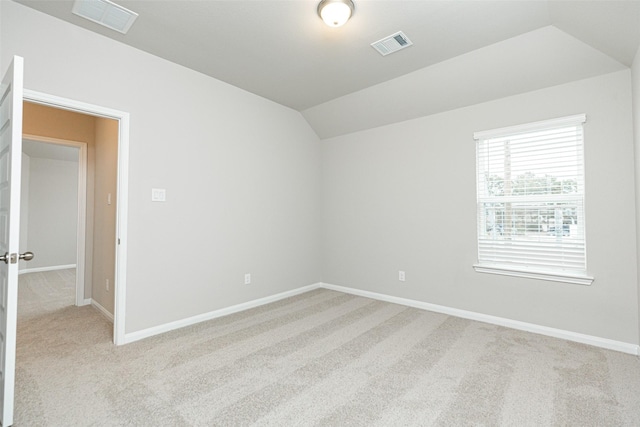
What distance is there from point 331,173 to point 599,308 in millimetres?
3479

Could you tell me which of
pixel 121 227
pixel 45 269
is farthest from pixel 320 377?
pixel 45 269

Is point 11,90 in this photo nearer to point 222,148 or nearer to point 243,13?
point 243,13

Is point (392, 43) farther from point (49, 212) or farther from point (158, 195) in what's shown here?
point (49, 212)

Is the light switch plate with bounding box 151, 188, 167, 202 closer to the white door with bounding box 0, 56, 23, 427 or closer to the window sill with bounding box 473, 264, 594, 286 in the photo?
the white door with bounding box 0, 56, 23, 427

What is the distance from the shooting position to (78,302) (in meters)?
3.97

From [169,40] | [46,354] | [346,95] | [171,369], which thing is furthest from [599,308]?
[46,354]

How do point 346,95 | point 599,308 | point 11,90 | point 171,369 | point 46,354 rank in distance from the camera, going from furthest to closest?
point 346,95 < point 599,308 < point 46,354 < point 171,369 < point 11,90

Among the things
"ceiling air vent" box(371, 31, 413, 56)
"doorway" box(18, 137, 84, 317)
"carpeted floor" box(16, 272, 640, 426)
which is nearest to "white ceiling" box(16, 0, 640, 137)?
"ceiling air vent" box(371, 31, 413, 56)

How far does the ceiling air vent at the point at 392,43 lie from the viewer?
2635mm

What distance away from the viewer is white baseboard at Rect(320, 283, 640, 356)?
8.61 feet

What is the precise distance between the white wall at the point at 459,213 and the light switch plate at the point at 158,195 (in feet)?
8.17

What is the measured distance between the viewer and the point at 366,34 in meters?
2.61

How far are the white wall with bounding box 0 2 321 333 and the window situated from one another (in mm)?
2517

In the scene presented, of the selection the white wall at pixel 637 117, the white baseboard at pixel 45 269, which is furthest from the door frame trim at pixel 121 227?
the white baseboard at pixel 45 269
